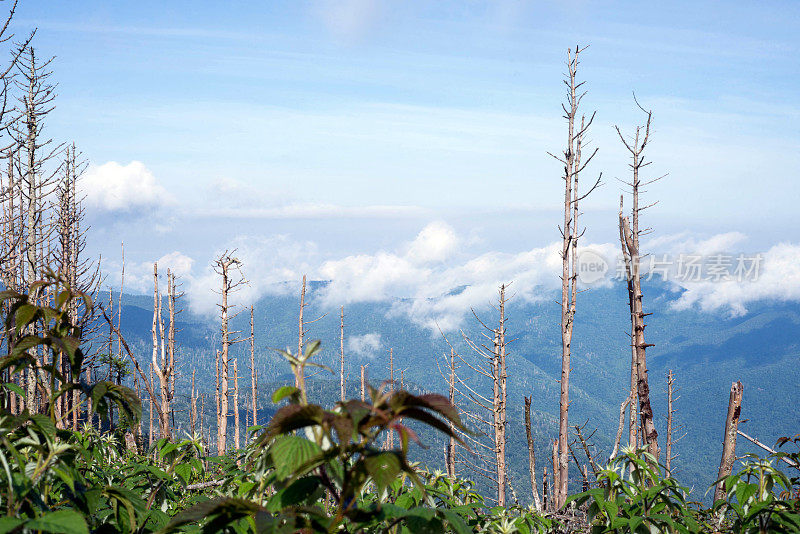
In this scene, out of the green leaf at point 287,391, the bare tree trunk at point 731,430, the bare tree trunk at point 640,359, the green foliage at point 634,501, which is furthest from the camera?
the bare tree trunk at point 640,359

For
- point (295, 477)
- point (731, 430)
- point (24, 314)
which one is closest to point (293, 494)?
point (295, 477)

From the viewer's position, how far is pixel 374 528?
227cm

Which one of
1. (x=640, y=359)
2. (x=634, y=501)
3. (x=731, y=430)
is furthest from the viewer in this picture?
(x=640, y=359)

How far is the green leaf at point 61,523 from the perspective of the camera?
4.11 ft

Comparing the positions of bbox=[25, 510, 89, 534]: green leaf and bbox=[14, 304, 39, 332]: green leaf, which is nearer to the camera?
bbox=[25, 510, 89, 534]: green leaf

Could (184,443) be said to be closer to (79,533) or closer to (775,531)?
(79,533)

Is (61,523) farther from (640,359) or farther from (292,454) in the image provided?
(640,359)

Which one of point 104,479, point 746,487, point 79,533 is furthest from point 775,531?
point 104,479

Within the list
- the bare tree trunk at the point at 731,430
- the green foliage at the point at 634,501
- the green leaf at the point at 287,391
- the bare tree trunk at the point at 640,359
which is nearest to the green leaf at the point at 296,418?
the green leaf at the point at 287,391

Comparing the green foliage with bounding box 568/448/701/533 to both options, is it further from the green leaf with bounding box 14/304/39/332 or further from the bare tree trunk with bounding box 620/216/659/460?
the bare tree trunk with bounding box 620/216/659/460

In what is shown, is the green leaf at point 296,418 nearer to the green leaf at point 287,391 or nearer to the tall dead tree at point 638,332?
the green leaf at point 287,391

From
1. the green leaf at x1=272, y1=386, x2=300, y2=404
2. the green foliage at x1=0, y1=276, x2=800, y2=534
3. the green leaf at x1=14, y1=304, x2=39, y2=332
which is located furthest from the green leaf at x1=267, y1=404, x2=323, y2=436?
the green leaf at x1=14, y1=304, x2=39, y2=332

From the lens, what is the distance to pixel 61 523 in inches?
50.8

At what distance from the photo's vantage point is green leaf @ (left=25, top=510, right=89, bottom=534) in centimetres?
125
